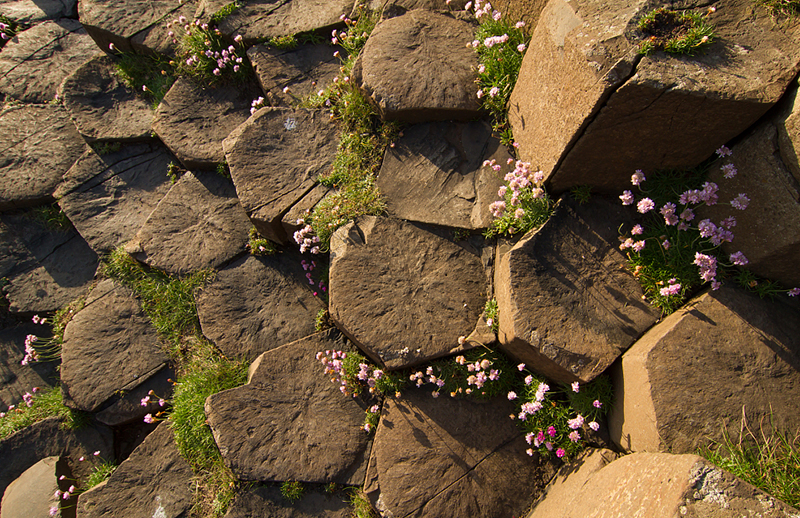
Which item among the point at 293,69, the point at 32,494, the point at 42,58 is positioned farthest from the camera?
the point at 42,58

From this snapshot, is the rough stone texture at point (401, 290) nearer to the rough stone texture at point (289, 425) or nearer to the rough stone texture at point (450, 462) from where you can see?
the rough stone texture at point (450, 462)

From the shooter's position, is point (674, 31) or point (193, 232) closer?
point (674, 31)

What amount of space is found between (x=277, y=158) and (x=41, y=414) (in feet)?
14.2

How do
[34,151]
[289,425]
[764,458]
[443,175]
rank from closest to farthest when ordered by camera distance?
1. [764,458]
2. [289,425]
3. [443,175]
4. [34,151]

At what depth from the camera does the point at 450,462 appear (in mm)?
3680

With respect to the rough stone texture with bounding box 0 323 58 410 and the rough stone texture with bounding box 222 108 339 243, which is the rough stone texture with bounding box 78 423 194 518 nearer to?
the rough stone texture with bounding box 0 323 58 410

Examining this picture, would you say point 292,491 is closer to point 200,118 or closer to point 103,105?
point 200,118

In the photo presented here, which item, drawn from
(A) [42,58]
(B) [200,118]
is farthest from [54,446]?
(A) [42,58]

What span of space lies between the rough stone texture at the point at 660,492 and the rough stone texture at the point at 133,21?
268 inches

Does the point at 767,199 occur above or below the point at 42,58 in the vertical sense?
below

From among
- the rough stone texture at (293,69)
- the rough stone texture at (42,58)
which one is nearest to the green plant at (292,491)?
the rough stone texture at (293,69)

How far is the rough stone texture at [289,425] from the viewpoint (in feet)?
12.8

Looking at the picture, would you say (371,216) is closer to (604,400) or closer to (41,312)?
(604,400)

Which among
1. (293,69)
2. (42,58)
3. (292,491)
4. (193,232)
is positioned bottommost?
(292,491)
